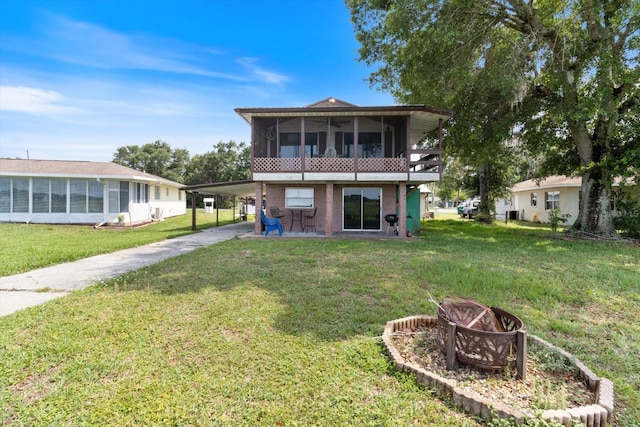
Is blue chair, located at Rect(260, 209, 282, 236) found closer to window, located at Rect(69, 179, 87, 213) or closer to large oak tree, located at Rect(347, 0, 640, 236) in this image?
large oak tree, located at Rect(347, 0, 640, 236)

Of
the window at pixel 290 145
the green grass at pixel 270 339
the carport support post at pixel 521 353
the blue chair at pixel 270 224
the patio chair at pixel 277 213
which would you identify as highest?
the window at pixel 290 145

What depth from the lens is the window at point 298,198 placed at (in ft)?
47.1

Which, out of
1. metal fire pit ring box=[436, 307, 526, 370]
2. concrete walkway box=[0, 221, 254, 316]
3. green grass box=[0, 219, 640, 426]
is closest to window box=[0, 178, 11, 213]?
concrete walkway box=[0, 221, 254, 316]

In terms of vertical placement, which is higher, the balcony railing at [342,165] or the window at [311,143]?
the window at [311,143]

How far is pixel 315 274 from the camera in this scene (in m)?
6.41

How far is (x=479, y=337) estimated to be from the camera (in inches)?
108

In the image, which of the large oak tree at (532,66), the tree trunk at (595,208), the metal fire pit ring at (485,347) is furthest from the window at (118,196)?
the tree trunk at (595,208)

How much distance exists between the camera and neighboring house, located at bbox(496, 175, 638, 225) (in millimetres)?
18656

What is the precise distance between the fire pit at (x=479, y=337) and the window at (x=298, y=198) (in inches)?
446

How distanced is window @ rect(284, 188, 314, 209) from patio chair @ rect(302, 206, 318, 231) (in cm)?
31

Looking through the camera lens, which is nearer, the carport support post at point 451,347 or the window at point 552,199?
the carport support post at point 451,347

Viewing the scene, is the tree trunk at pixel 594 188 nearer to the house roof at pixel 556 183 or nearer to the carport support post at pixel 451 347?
the house roof at pixel 556 183

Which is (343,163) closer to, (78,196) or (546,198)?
(78,196)

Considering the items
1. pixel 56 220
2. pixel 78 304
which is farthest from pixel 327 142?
pixel 56 220
